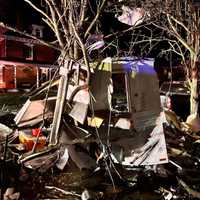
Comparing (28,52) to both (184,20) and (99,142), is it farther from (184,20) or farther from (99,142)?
(99,142)

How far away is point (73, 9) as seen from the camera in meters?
9.70

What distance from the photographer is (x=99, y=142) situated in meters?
9.45

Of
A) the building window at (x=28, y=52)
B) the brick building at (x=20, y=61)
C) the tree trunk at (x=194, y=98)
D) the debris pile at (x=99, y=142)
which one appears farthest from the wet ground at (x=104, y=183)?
the building window at (x=28, y=52)

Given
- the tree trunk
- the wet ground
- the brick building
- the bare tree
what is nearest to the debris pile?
the wet ground

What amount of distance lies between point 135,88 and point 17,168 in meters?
3.29

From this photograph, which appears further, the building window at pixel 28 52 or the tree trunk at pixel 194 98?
the building window at pixel 28 52

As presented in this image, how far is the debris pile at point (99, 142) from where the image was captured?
881cm

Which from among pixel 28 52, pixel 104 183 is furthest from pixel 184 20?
pixel 28 52

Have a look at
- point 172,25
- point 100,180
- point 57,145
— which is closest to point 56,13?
point 57,145

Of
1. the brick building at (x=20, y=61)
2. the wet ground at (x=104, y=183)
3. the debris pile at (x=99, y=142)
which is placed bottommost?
the wet ground at (x=104, y=183)

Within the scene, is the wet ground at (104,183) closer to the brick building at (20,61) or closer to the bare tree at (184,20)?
the bare tree at (184,20)

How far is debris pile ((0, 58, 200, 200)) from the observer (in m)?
8.81

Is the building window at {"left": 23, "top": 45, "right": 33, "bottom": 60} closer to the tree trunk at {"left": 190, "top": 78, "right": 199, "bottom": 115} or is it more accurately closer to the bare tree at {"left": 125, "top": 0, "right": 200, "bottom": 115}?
the bare tree at {"left": 125, "top": 0, "right": 200, "bottom": 115}

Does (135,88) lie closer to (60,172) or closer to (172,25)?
(60,172)
